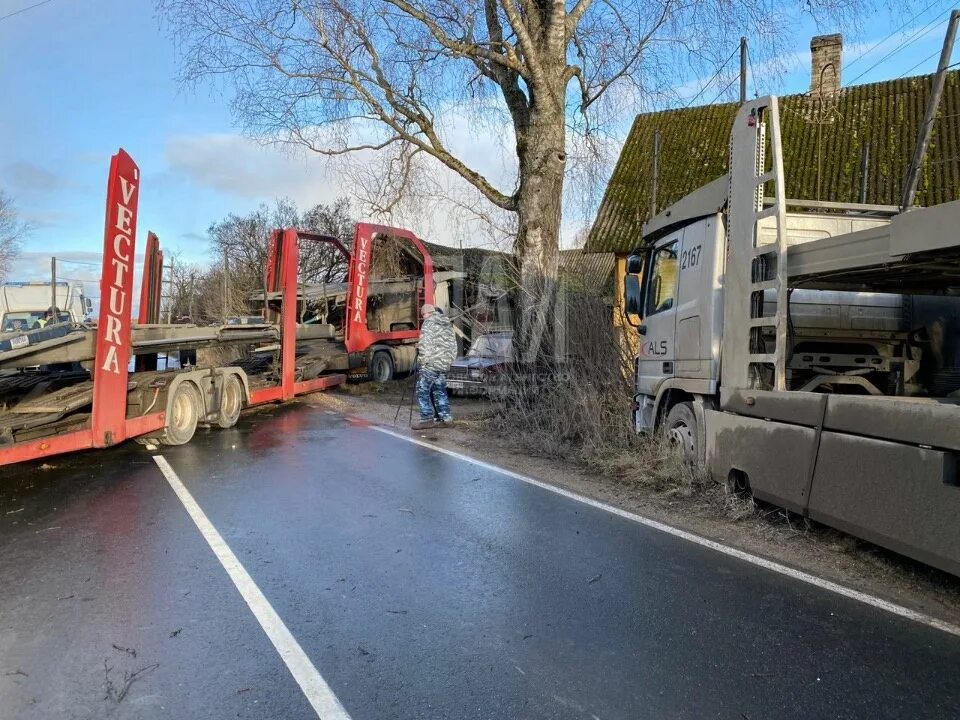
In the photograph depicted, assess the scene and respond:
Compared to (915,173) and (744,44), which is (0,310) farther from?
(915,173)

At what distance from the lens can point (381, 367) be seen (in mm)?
17125

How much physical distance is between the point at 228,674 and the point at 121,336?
5812 millimetres

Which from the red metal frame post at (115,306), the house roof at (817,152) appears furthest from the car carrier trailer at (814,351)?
the house roof at (817,152)

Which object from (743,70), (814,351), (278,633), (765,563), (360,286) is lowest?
(278,633)

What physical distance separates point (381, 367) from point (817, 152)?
1191 centimetres

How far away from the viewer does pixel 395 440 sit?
388 inches

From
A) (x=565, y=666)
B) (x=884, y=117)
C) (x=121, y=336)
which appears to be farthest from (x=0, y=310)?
(x=884, y=117)

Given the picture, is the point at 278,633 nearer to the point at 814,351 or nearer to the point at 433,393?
the point at 814,351

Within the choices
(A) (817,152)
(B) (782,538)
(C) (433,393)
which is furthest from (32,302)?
(A) (817,152)

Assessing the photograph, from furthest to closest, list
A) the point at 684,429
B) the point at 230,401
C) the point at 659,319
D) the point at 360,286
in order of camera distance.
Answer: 1. the point at 360,286
2. the point at 230,401
3. the point at 659,319
4. the point at 684,429

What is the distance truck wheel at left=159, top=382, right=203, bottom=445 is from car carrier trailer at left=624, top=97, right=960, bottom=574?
20.0 ft

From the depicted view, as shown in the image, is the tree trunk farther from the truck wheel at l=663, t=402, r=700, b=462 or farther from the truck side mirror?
the truck wheel at l=663, t=402, r=700, b=462

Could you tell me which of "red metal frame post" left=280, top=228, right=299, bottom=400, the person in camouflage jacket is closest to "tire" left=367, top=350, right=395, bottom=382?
"red metal frame post" left=280, top=228, right=299, bottom=400

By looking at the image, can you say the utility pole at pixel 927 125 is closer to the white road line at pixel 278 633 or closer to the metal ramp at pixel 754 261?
the metal ramp at pixel 754 261
